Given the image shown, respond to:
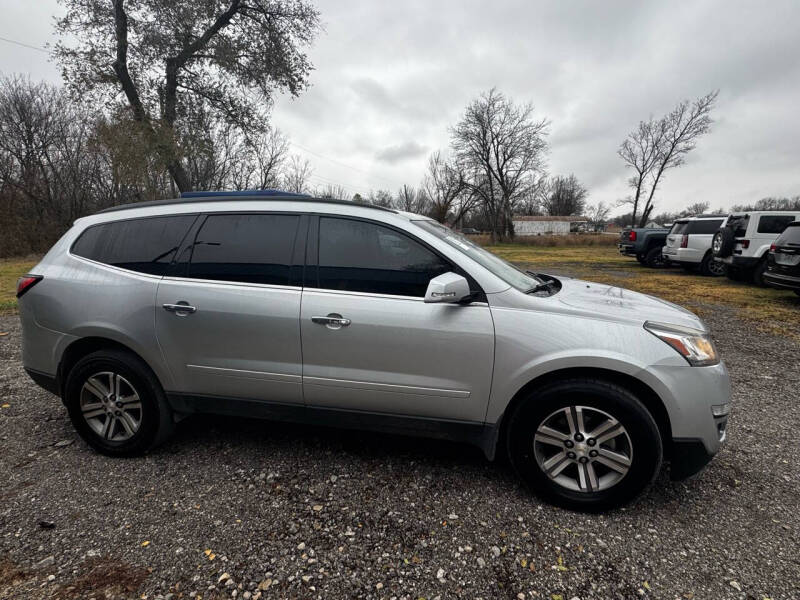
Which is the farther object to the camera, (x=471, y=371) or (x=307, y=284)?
(x=307, y=284)

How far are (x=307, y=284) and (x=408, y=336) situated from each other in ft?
2.31

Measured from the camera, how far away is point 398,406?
7.54 ft

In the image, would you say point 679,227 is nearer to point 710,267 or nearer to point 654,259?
point 710,267

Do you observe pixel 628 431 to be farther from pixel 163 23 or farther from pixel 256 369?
pixel 163 23

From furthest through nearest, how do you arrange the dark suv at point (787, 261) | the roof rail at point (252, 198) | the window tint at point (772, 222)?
the window tint at point (772, 222) < the dark suv at point (787, 261) < the roof rail at point (252, 198)

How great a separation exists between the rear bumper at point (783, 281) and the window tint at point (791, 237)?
0.62 m

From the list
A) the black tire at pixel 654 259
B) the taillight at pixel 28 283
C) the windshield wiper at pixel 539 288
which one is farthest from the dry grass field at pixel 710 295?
the taillight at pixel 28 283

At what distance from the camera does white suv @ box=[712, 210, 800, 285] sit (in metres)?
9.77

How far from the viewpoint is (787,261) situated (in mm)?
7207

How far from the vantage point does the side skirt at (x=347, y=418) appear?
2.26 m

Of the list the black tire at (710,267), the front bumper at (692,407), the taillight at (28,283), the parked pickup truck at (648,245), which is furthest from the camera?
the parked pickup truck at (648,245)

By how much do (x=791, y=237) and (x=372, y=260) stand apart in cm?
898

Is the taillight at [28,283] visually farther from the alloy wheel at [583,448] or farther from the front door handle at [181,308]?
the alloy wheel at [583,448]

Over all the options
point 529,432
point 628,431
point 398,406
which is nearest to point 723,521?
point 628,431
